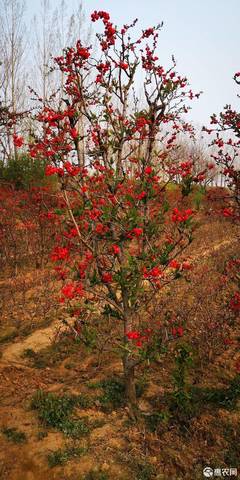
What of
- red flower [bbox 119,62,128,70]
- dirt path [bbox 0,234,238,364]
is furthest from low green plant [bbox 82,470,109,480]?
red flower [bbox 119,62,128,70]

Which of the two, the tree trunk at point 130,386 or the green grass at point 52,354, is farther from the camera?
the green grass at point 52,354

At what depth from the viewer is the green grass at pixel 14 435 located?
12.1 ft

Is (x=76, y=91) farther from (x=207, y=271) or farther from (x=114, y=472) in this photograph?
(x=207, y=271)

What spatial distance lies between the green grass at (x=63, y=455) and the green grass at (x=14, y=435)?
0.43 m

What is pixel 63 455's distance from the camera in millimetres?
3455

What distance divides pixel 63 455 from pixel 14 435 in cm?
67

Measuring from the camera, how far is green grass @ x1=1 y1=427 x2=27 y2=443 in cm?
368

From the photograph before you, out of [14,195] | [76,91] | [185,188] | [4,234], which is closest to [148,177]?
[185,188]

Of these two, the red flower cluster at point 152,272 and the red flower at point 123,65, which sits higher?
the red flower at point 123,65

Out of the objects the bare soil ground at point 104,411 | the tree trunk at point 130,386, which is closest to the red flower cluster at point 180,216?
the tree trunk at point 130,386

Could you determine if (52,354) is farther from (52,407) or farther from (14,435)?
(14,435)

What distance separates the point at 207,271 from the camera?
8.95 metres

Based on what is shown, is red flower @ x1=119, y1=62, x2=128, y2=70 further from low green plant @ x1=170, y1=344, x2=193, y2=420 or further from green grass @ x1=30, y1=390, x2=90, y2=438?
green grass @ x1=30, y1=390, x2=90, y2=438

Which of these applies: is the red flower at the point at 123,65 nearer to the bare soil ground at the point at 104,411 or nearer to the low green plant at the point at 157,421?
the bare soil ground at the point at 104,411
